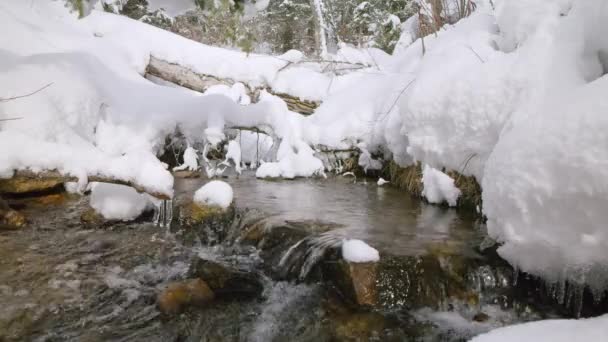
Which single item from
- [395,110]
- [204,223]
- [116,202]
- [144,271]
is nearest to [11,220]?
[116,202]

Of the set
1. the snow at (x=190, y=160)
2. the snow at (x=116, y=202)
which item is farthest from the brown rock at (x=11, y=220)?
the snow at (x=190, y=160)

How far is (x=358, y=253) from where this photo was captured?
2.97 m

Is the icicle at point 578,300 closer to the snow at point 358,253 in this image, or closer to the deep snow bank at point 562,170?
the deep snow bank at point 562,170

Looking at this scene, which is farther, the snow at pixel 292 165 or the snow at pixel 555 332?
the snow at pixel 292 165

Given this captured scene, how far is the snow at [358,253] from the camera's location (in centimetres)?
296

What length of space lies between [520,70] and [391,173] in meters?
3.13

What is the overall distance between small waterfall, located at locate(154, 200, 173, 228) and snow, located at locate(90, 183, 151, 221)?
0.20 meters

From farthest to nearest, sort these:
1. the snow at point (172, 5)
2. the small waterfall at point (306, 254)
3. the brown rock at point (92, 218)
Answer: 1. the brown rock at point (92, 218)
2. the small waterfall at point (306, 254)
3. the snow at point (172, 5)

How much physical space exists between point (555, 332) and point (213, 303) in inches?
89.8

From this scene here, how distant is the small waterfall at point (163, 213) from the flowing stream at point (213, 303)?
24mm

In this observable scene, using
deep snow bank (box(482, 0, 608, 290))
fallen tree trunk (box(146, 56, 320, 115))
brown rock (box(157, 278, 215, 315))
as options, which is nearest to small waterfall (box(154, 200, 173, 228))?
brown rock (box(157, 278, 215, 315))

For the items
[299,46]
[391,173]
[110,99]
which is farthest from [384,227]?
[299,46]

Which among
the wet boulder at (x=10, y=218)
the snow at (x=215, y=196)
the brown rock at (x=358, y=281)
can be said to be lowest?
the brown rock at (x=358, y=281)

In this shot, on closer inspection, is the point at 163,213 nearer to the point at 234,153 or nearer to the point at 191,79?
the point at 234,153
